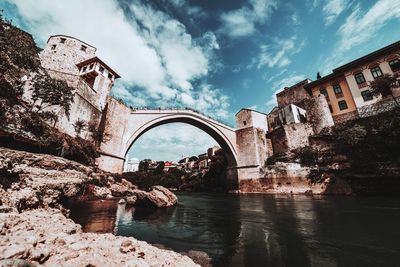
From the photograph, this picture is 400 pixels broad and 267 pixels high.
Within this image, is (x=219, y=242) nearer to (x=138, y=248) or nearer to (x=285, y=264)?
(x=285, y=264)

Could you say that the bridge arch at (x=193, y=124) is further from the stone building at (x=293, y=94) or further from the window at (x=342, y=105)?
the window at (x=342, y=105)

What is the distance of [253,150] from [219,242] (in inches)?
827

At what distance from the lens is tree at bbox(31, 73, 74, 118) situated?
1125 centimetres

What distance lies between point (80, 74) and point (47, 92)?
14533 millimetres

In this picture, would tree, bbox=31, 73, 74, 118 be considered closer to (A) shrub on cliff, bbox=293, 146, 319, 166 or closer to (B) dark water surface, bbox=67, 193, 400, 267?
(B) dark water surface, bbox=67, 193, 400, 267

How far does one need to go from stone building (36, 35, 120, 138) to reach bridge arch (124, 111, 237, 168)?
377cm

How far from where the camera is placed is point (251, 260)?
3.93 m

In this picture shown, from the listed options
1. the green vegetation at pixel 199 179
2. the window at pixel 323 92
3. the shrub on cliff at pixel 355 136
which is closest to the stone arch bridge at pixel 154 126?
the green vegetation at pixel 199 179

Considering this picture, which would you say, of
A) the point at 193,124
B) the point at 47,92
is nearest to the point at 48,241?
the point at 47,92

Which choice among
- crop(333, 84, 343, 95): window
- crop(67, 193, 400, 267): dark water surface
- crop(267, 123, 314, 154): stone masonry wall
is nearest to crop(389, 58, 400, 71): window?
crop(333, 84, 343, 95): window

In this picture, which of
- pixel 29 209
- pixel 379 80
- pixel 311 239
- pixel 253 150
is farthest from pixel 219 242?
pixel 379 80

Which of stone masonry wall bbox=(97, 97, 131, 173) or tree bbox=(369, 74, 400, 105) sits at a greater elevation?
tree bbox=(369, 74, 400, 105)

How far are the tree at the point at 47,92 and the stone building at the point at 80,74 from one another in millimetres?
1196

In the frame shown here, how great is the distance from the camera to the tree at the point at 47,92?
1125 centimetres
